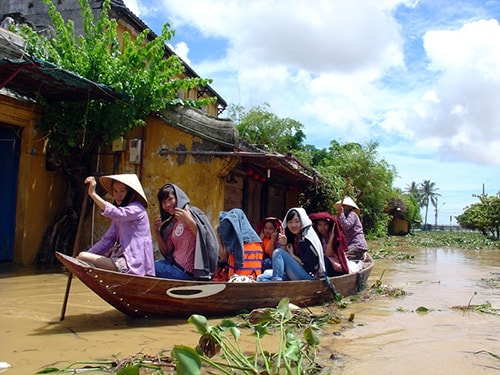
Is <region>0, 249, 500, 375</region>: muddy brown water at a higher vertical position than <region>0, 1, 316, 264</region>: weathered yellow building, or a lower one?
lower

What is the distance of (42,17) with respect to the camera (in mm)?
14047

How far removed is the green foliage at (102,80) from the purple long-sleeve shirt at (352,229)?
3.56 m

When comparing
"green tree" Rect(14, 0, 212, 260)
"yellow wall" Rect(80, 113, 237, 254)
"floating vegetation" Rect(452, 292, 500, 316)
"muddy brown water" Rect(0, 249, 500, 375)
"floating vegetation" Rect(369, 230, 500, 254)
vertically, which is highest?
"green tree" Rect(14, 0, 212, 260)

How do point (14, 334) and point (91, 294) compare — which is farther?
point (91, 294)

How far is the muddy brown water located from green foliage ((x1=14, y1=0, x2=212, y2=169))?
2759 mm

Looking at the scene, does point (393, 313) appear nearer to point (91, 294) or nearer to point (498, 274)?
point (91, 294)

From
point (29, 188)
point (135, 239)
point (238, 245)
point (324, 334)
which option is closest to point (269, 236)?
point (238, 245)

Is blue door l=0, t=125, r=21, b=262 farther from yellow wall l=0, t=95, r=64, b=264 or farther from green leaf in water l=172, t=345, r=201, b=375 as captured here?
green leaf in water l=172, t=345, r=201, b=375

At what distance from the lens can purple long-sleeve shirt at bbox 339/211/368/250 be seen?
8680 mm

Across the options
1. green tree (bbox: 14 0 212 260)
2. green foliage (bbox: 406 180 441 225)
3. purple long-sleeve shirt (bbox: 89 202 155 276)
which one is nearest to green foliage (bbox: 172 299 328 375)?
purple long-sleeve shirt (bbox: 89 202 155 276)

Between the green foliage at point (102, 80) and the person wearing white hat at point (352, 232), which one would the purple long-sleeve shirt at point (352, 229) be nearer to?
the person wearing white hat at point (352, 232)

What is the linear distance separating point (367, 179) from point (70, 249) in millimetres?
18725

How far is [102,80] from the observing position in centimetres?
835

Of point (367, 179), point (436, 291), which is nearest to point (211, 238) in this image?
point (436, 291)
